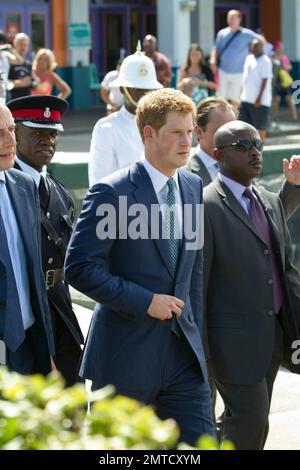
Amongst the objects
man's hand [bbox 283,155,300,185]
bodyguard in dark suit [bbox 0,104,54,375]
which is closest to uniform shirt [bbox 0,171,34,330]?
bodyguard in dark suit [bbox 0,104,54,375]

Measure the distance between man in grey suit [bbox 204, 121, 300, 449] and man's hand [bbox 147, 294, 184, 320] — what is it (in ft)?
2.41

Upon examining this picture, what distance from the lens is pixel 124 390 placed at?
4.38 meters

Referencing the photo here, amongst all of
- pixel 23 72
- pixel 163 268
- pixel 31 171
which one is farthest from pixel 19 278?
pixel 23 72

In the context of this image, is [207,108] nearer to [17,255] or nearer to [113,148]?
[113,148]

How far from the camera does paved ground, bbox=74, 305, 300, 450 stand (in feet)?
19.7

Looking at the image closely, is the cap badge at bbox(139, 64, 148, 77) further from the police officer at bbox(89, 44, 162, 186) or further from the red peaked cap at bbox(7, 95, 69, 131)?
the red peaked cap at bbox(7, 95, 69, 131)

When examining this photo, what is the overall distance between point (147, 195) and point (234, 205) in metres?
0.76

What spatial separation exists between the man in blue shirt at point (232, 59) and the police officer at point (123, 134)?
43.9 feet

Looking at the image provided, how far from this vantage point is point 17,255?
14.7 ft

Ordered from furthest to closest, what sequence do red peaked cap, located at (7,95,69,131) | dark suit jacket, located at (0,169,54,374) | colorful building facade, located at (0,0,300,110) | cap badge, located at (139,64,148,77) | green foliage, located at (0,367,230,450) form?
colorful building facade, located at (0,0,300,110) < cap badge, located at (139,64,148,77) < red peaked cap, located at (7,95,69,131) < dark suit jacket, located at (0,169,54,374) < green foliage, located at (0,367,230,450)

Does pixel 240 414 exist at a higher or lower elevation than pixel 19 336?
lower

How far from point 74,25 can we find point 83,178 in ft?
62.5
